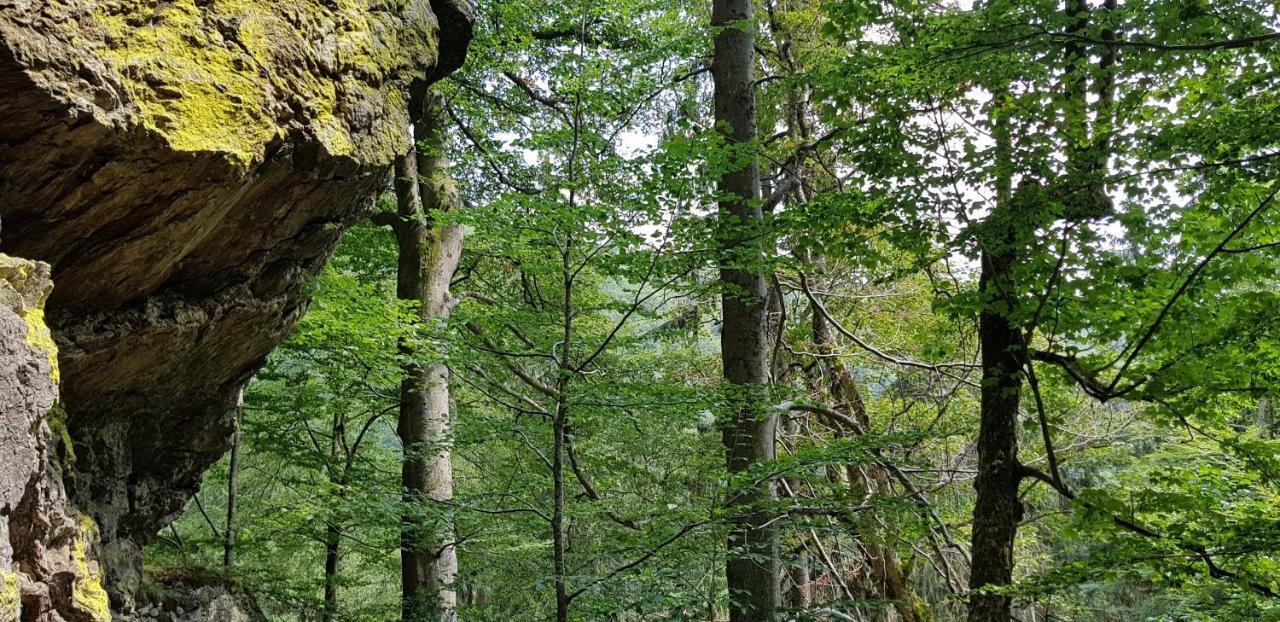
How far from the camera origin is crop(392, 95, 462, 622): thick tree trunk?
725 centimetres

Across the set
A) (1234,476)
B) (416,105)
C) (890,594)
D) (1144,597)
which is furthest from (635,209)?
(1144,597)

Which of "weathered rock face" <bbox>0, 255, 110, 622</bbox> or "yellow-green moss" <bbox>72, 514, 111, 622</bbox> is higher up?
"weathered rock face" <bbox>0, 255, 110, 622</bbox>

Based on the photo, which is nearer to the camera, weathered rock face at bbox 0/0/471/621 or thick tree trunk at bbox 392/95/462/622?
weathered rock face at bbox 0/0/471/621

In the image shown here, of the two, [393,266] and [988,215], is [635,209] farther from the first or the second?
[393,266]

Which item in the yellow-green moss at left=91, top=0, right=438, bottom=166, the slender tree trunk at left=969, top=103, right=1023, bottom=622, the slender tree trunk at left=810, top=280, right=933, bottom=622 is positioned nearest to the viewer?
the yellow-green moss at left=91, top=0, right=438, bottom=166

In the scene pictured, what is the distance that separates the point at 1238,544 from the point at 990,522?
1427mm

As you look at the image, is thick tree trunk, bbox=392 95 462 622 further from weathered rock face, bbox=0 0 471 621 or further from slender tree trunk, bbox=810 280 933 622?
slender tree trunk, bbox=810 280 933 622

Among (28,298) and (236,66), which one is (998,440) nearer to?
(236,66)

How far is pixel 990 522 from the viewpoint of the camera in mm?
5523

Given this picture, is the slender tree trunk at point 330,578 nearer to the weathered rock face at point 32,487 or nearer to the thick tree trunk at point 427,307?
the thick tree trunk at point 427,307

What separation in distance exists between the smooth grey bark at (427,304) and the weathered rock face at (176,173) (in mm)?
2600

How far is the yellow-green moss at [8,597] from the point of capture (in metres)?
2.07

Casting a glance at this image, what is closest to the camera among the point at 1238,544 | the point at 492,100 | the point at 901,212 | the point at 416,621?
the point at 1238,544

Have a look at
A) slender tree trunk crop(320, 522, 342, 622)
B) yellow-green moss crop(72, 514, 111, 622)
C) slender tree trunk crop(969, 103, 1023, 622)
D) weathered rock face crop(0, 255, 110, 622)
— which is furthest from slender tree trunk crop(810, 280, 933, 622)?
weathered rock face crop(0, 255, 110, 622)
